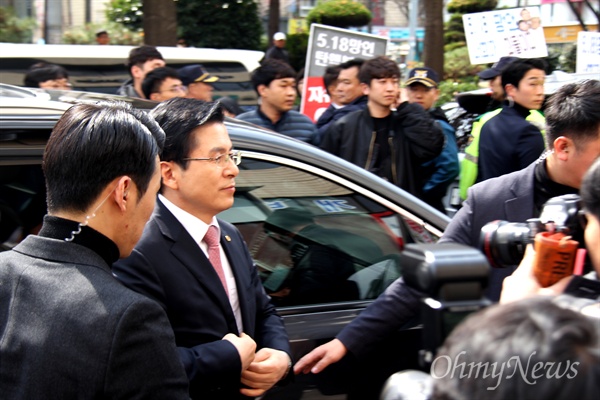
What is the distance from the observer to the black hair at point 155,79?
5809 mm

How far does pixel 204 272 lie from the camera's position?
2.42m

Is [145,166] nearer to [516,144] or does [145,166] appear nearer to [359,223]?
[359,223]

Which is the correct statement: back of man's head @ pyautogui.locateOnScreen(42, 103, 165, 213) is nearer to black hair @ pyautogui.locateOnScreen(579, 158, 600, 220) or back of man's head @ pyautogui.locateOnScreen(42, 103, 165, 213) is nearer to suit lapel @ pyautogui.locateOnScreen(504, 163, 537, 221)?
black hair @ pyautogui.locateOnScreen(579, 158, 600, 220)

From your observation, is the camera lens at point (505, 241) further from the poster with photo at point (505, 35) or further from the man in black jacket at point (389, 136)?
the poster with photo at point (505, 35)

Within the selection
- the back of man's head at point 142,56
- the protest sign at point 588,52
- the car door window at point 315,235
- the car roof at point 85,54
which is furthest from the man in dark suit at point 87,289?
the car roof at point 85,54

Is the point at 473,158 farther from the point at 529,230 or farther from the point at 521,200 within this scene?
the point at 529,230

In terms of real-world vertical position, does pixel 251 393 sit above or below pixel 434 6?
below

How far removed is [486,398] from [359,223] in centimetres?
206

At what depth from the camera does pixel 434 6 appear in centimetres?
1520

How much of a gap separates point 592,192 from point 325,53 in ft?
23.1

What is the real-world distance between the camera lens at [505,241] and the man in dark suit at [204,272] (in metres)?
0.75

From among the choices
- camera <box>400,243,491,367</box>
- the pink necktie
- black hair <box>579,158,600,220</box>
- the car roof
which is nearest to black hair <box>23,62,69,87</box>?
the car roof

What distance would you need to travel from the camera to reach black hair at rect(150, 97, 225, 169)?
252 centimetres

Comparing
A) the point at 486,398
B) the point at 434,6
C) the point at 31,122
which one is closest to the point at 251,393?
the point at 31,122
